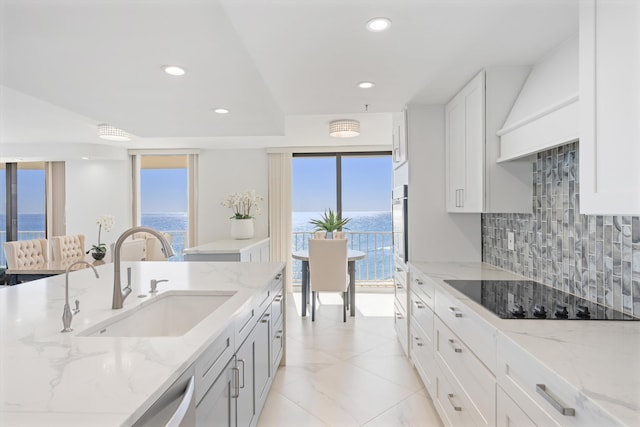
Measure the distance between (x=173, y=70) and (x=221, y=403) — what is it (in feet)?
6.63

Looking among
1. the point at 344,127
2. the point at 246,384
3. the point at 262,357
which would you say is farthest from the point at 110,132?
the point at 246,384

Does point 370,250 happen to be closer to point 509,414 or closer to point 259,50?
point 259,50

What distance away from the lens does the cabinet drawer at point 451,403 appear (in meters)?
1.61

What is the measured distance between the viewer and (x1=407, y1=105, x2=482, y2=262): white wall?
294 centimetres

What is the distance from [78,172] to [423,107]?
20.2 ft

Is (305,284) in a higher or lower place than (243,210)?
lower

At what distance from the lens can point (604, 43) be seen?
116 centimetres

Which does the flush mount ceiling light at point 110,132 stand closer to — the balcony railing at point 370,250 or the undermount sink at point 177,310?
the balcony railing at point 370,250

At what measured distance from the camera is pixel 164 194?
20.7 ft

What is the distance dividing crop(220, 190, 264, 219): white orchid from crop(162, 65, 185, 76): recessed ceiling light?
316cm

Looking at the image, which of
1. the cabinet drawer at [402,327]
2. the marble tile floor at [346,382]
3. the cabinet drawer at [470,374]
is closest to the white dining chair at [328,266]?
the marble tile floor at [346,382]

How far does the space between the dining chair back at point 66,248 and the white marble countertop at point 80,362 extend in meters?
3.54

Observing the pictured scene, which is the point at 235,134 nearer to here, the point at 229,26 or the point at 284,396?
the point at 229,26

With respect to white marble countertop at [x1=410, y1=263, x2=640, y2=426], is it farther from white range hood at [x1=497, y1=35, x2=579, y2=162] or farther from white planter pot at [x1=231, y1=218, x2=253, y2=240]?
white planter pot at [x1=231, y1=218, x2=253, y2=240]
